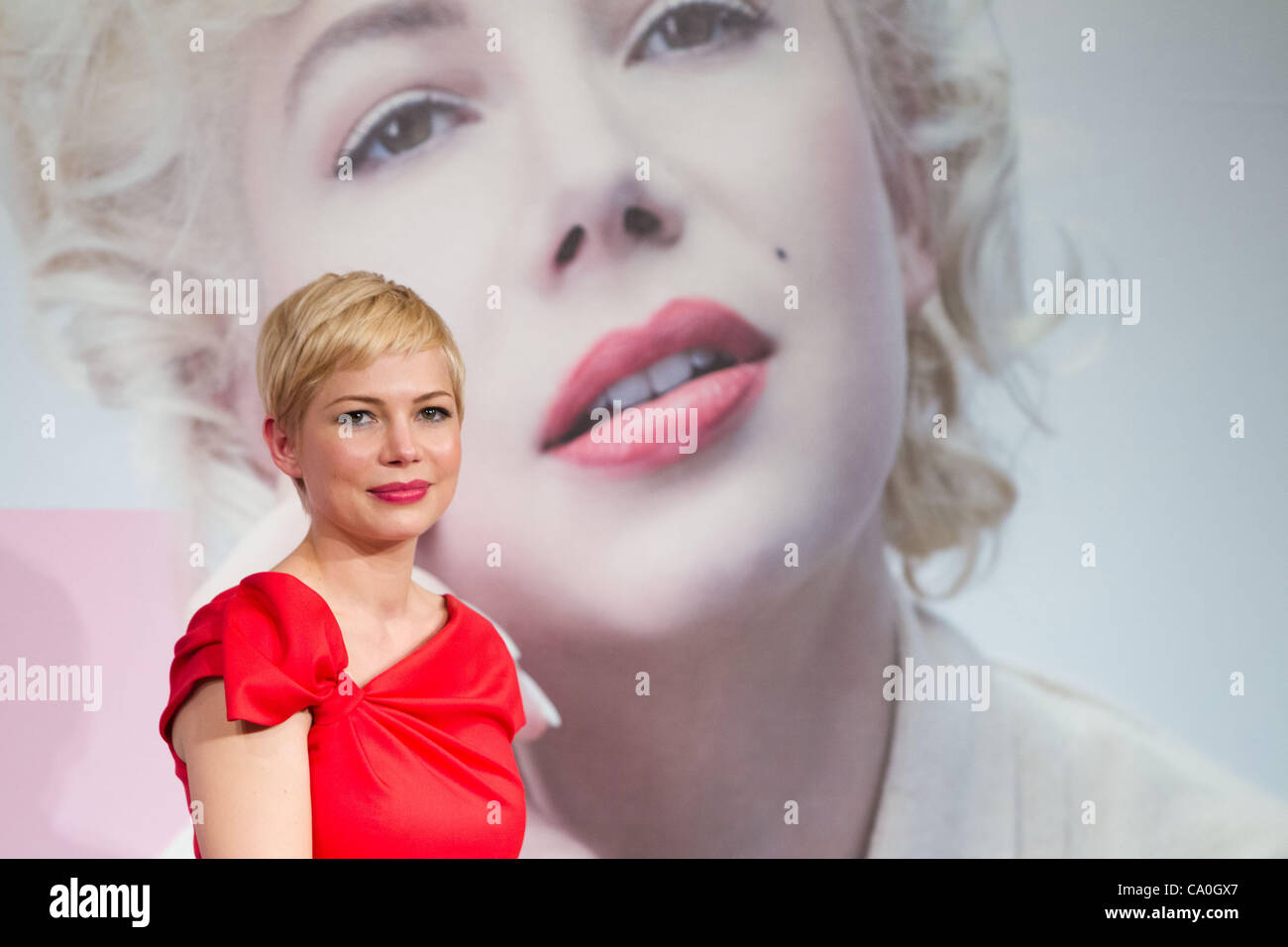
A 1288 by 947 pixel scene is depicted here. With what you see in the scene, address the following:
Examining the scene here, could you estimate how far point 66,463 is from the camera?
9.30 ft

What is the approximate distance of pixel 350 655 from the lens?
110cm

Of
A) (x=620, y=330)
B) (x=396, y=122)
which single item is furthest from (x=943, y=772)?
(x=396, y=122)

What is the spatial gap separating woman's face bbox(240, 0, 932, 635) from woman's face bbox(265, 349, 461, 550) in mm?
1648

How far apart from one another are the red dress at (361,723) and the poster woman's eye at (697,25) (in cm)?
212

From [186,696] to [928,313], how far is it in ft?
7.69

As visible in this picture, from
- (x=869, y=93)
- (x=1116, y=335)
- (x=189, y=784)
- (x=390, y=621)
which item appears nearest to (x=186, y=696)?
(x=189, y=784)

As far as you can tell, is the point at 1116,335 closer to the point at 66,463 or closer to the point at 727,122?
the point at 727,122

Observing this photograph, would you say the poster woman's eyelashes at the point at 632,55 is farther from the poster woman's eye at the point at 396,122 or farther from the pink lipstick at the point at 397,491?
the pink lipstick at the point at 397,491

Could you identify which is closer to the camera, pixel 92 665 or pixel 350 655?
pixel 350 655

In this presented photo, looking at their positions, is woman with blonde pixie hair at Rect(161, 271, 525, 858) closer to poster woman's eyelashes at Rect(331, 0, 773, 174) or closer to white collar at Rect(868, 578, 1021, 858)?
poster woman's eyelashes at Rect(331, 0, 773, 174)

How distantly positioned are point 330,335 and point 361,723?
37cm

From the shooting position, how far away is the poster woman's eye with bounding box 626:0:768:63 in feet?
9.29

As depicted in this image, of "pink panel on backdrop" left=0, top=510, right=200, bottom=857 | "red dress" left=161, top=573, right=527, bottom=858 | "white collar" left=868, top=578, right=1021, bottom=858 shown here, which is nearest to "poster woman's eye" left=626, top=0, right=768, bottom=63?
"white collar" left=868, top=578, right=1021, bottom=858

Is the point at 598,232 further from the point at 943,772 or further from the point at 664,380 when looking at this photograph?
the point at 943,772
